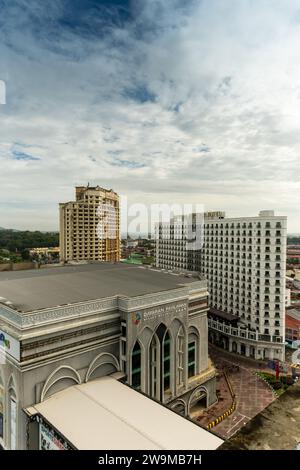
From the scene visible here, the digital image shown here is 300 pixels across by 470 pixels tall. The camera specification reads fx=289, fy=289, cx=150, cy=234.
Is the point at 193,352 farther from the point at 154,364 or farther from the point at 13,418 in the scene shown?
the point at 13,418

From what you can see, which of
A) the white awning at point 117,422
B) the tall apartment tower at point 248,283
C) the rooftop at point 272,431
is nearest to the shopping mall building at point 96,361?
the white awning at point 117,422

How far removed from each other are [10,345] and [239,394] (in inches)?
1189

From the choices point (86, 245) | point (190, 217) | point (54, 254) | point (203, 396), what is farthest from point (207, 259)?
point (54, 254)

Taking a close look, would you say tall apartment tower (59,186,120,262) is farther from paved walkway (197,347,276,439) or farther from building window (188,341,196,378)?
building window (188,341,196,378)

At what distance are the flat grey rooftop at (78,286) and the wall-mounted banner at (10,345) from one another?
6.75ft

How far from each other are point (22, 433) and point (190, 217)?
56018 mm

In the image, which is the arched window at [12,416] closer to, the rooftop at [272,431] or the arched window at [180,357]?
the arched window at [180,357]

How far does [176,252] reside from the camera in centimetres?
7281

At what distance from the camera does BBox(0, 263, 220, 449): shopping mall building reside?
56.5 ft

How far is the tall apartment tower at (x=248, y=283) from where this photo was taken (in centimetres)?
4828

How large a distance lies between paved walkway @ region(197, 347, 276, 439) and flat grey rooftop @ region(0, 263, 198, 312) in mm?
15234

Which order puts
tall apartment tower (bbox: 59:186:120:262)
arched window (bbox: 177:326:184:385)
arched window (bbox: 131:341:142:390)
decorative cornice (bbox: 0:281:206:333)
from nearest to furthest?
decorative cornice (bbox: 0:281:206:333) → arched window (bbox: 131:341:142:390) → arched window (bbox: 177:326:184:385) → tall apartment tower (bbox: 59:186:120:262)

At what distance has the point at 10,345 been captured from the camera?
20.3 m

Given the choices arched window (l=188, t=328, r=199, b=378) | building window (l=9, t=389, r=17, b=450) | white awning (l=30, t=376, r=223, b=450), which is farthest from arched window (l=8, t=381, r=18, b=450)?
arched window (l=188, t=328, r=199, b=378)
